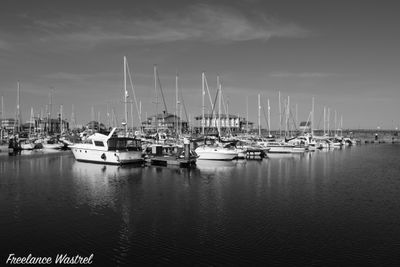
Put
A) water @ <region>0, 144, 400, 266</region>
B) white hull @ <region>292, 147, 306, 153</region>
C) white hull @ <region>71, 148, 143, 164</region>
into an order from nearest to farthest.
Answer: water @ <region>0, 144, 400, 266</region> < white hull @ <region>71, 148, 143, 164</region> < white hull @ <region>292, 147, 306, 153</region>

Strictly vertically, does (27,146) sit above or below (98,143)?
below

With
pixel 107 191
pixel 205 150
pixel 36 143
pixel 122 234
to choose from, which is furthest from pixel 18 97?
pixel 122 234

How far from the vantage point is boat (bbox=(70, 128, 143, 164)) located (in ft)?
183

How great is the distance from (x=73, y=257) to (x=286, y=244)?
438 inches

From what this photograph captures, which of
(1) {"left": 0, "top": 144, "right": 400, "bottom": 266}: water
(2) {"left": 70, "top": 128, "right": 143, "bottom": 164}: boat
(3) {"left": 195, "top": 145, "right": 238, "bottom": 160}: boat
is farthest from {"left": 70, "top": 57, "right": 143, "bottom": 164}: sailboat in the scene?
(1) {"left": 0, "top": 144, "right": 400, "bottom": 266}: water

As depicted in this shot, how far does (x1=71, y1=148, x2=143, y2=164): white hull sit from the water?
13.4 m

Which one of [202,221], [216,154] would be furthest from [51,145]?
[202,221]

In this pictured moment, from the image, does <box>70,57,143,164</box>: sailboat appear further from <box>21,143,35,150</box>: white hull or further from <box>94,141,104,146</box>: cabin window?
<box>21,143,35,150</box>: white hull

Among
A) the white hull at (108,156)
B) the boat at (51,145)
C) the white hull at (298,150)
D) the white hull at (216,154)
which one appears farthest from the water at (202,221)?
the boat at (51,145)

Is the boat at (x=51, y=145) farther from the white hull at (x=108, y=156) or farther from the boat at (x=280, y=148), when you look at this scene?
the boat at (x=280, y=148)

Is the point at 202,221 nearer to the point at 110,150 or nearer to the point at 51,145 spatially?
the point at 110,150

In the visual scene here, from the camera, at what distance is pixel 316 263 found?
55.9 feet

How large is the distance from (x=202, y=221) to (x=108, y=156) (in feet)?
118

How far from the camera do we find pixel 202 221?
23.8m
